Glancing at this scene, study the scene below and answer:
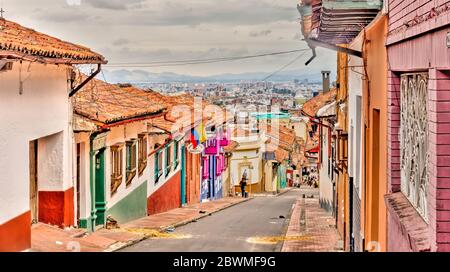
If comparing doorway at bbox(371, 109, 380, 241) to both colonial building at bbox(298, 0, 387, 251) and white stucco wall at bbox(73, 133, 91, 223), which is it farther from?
white stucco wall at bbox(73, 133, 91, 223)

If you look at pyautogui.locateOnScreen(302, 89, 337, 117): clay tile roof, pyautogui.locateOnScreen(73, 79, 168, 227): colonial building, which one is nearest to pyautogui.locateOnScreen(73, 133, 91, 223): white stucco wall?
pyautogui.locateOnScreen(73, 79, 168, 227): colonial building

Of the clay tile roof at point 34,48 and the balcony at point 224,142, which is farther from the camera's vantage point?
the balcony at point 224,142

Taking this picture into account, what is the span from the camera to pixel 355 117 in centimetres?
1211

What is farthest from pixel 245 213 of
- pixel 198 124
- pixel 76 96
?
pixel 76 96

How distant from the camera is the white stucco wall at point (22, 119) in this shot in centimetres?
891

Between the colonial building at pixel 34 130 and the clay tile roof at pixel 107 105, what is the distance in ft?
1.92

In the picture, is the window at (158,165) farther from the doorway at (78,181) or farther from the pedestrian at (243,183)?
the pedestrian at (243,183)

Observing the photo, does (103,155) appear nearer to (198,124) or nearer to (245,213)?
(245,213)

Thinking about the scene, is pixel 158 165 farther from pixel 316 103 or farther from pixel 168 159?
pixel 316 103

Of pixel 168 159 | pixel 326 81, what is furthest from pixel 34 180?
pixel 326 81

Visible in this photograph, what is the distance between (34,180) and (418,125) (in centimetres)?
682

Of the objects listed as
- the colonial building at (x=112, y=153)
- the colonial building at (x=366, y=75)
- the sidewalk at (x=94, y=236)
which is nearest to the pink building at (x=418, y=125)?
the colonial building at (x=366, y=75)
